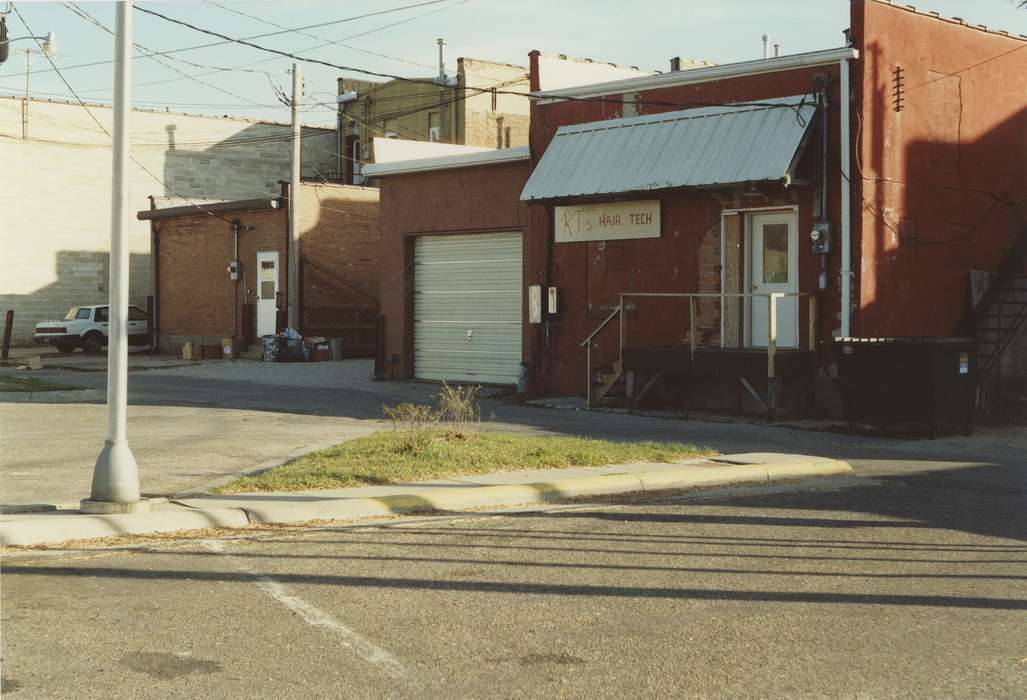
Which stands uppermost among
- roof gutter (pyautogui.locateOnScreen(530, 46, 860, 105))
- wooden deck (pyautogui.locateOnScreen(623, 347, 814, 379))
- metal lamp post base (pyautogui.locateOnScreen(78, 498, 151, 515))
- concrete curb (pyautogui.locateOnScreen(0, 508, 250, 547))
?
roof gutter (pyautogui.locateOnScreen(530, 46, 860, 105))

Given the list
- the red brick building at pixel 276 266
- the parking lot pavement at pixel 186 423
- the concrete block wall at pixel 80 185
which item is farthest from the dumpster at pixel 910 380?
the concrete block wall at pixel 80 185

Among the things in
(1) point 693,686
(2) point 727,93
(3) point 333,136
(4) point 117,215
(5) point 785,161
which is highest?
(3) point 333,136

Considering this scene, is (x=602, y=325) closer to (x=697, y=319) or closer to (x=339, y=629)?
(x=697, y=319)

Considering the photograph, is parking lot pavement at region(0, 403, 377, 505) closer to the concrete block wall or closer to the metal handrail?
the metal handrail

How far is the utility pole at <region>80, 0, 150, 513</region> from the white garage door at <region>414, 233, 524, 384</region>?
15.8m

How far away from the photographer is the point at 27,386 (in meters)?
23.1

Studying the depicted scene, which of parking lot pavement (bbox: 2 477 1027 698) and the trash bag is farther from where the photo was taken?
the trash bag

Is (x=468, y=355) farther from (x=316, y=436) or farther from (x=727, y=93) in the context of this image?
(x=316, y=436)

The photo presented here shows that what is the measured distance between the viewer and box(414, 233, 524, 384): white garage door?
2531 centimetres

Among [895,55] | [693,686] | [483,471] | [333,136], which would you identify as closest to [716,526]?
[483,471]

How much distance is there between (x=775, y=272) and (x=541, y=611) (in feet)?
49.4

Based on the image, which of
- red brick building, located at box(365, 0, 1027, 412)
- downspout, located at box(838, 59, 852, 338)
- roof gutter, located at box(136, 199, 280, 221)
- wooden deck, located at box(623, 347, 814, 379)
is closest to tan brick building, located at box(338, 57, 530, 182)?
roof gutter, located at box(136, 199, 280, 221)

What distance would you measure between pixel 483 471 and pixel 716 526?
127 inches

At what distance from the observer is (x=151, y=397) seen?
73.0ft
